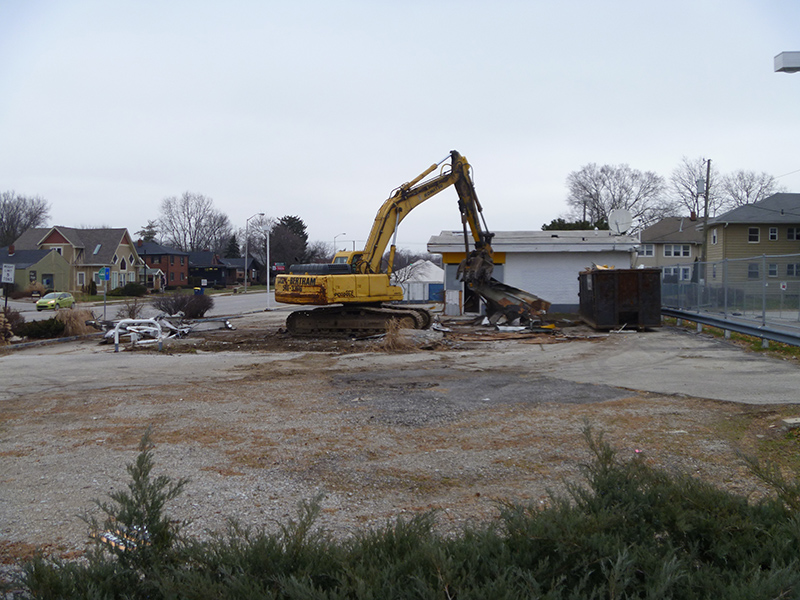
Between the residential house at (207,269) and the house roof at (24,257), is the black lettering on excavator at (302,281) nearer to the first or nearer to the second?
the house roof at (24,257)

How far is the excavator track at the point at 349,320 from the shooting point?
20922mm

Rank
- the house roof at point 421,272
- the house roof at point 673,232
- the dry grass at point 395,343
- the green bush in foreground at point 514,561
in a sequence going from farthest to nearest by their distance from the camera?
the house roof at point 673,232 → the house roof at point 421,272 → the dry grass at point 395,343 → the green bush in foreground at point 514,561

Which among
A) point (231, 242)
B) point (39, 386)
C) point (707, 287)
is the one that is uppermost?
point (231, 242)

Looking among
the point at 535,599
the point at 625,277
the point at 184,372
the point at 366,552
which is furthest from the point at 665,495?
the point at 625,277

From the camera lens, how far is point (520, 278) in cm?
2953

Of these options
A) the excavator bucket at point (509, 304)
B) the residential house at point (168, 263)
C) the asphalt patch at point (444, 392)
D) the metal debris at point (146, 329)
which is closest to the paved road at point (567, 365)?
the asphalt patch at point (444, 392)

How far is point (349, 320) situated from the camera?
69.0ft

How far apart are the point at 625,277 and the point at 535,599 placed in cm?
1954

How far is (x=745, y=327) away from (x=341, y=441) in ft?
42.4

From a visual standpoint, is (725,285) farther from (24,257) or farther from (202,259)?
(202,259)

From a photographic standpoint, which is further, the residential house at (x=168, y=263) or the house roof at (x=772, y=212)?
the residential house at (x=168, y=263)

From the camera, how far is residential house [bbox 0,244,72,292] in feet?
218

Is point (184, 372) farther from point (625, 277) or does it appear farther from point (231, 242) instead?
point (231, 242)

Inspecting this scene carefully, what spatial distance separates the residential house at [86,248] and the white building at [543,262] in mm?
51315
